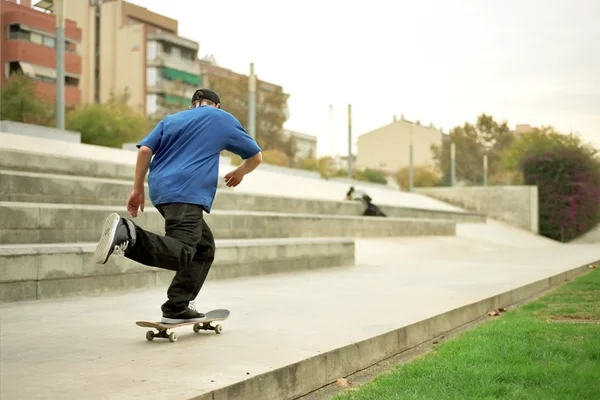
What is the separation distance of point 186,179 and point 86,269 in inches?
128

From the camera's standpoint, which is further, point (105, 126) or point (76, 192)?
point (105, 126)

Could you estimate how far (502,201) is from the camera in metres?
38.9

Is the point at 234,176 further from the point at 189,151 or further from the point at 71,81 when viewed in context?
the point at 71,81

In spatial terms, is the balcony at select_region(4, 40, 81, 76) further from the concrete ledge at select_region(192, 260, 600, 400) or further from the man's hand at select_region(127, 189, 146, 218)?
the man's hand at select_region(127, 189, 146, 218)

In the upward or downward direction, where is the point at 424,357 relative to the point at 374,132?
downward

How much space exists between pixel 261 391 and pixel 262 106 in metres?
60.2

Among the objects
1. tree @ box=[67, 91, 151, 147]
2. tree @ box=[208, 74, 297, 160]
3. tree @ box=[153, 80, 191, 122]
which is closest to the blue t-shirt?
tree @ box=[67, 91, 151, 147]

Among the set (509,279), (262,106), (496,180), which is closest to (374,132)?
(496,180)

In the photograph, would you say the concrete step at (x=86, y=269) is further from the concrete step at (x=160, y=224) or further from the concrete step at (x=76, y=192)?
the concrete step at (x=76, y=192)

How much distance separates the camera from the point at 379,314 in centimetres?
655

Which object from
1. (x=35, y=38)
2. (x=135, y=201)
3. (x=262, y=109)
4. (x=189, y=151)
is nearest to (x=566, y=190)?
(x=262, y=109)

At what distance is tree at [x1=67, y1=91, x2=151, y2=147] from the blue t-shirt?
28241 mm

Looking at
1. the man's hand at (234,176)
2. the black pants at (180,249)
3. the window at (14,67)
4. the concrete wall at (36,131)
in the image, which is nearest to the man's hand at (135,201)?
the black pants at (180,249)

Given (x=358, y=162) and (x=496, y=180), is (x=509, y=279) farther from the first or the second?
(x=358, y=162)
